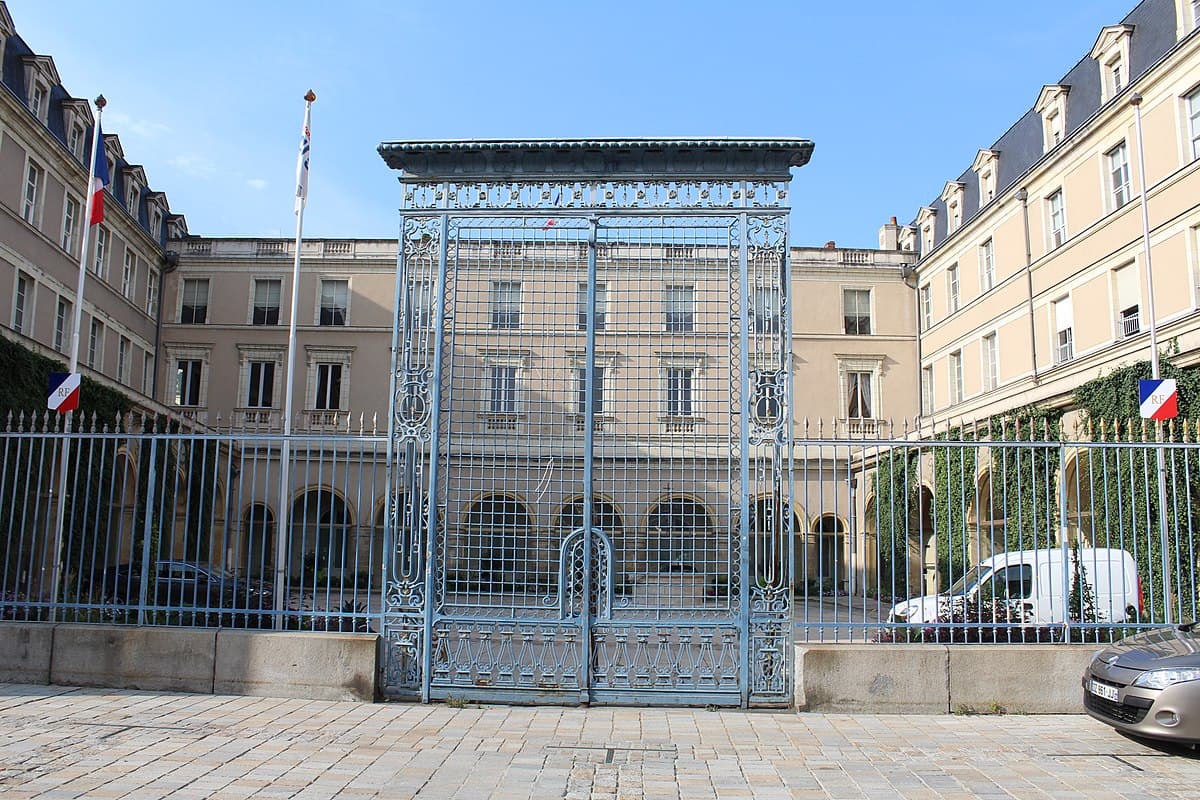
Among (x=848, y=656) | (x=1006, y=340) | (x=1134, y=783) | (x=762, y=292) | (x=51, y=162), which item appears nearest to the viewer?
(x=1134, y=783)

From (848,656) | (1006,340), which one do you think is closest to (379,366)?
(1006,340)

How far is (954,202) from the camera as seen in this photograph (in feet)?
113

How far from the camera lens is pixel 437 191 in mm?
9680

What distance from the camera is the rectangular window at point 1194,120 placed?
21.1 meters

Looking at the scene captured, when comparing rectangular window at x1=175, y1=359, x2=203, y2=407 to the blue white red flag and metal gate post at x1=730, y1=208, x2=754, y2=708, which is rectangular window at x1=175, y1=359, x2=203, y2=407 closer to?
the blue white red flag

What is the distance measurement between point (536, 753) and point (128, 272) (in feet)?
108

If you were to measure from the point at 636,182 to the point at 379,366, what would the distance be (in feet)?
95.5

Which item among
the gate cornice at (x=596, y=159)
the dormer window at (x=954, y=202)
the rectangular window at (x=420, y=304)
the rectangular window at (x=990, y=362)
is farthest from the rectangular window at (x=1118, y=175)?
the rectangular window at (x=420, y=304)

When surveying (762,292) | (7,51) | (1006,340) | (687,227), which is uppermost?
(7,51)

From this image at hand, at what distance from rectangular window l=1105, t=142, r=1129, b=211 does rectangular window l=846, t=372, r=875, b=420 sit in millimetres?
13838

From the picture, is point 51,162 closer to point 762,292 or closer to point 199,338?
point 199,338

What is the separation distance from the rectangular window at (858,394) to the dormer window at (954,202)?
247 inches

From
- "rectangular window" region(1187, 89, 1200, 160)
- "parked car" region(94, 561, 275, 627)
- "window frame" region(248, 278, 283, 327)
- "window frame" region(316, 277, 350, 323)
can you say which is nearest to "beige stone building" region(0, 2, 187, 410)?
"window frame" region(248, 278, 283, 327)

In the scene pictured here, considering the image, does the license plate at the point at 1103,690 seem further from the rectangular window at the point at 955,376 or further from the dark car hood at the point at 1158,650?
the rectangular window at the point at 955,376
